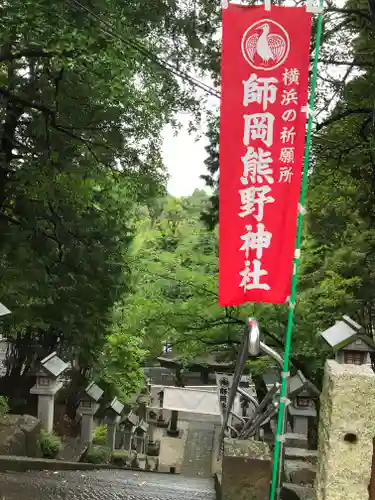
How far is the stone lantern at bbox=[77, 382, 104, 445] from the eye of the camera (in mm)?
14896

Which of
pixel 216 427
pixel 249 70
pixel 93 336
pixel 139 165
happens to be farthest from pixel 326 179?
pixel 216 427

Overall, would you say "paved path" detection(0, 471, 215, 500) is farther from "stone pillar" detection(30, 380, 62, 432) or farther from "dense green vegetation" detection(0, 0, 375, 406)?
"dense green vegetation" detection(0, 0, 375, 406)

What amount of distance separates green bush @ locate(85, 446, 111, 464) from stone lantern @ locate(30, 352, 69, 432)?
2395 millimetres

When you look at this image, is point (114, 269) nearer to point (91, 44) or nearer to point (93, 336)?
point (93, 336)

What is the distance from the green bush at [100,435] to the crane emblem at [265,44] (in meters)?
17.0

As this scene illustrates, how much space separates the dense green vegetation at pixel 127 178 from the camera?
841 cm

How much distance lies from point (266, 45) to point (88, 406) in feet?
41.8

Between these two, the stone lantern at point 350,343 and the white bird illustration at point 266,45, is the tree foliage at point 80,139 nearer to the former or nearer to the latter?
the white bird illustration at point 266,45

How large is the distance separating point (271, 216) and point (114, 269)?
9.40 metres

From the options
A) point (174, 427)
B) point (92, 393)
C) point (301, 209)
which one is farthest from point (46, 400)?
point (174, 427)

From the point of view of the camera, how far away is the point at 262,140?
200 inches

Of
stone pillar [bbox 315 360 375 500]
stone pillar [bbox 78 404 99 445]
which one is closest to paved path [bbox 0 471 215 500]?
stone pillar [bbox 315 360 375 500]

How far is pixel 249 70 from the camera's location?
5.05 meters

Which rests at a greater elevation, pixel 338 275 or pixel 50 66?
pixel 50 66
